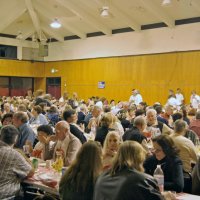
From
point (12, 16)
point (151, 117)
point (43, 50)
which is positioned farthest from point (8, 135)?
point (43, 50)

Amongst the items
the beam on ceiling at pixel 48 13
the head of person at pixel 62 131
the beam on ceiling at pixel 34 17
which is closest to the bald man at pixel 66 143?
the head of person at pixel 62 131

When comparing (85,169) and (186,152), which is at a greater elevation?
(85,169)

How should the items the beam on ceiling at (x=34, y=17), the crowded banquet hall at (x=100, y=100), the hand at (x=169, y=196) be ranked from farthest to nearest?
the beam on ceiling at (x=34, y=17)
the hand at (x=169, y=196)
the crowded banquet hall at (x=100, y=100)

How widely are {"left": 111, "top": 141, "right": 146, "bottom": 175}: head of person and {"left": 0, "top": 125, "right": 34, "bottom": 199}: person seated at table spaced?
5.21ft

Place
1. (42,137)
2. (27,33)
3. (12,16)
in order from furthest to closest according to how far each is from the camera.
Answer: (27,33)
(12,16)
(42,137)

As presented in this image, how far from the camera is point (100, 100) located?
16.1 m

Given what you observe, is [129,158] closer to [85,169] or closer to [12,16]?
[85,169]

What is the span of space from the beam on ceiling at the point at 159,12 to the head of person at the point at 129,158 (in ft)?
43.6

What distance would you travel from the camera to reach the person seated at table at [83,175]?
3.11 m

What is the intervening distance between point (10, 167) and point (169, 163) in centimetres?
177

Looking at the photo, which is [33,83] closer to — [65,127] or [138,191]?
[65,127]

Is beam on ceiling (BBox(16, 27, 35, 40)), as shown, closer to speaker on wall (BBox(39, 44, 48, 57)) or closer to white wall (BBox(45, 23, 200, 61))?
speaker on wall (BBox(39, 44, 48, 57))

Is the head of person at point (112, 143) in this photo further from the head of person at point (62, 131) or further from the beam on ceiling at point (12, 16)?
the beam on ceiling at point (12, 16)

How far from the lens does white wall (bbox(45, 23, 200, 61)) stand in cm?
1706
